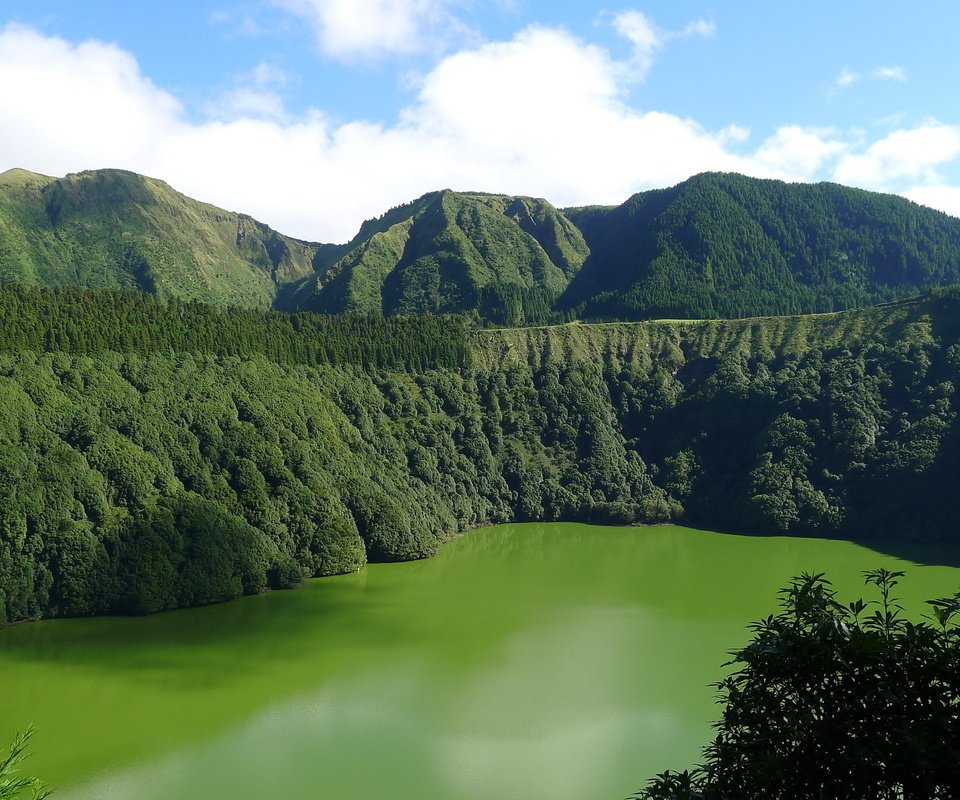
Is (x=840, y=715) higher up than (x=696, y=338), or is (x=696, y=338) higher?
(x=696, y=338)

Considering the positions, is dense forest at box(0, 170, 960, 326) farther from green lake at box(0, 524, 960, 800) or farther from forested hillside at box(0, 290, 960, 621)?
green lake at box(0, 524, 960, 800)

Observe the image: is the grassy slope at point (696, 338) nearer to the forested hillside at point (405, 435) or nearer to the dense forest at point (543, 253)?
the forested hillside at point (405, 435)

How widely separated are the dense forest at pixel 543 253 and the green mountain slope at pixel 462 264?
33 cm

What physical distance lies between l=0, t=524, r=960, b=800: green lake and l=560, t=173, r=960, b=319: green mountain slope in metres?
65.0

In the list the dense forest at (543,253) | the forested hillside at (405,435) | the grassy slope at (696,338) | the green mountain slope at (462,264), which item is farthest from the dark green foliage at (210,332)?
the green mountain slope at (462,264)

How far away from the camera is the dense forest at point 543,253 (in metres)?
125

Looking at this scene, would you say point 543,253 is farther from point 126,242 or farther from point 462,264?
point 126,242

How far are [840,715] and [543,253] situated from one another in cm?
14401

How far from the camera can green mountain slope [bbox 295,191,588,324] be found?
129 metres

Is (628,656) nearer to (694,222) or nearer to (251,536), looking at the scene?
(251,536)

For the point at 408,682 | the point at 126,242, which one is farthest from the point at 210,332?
the point at 126,242

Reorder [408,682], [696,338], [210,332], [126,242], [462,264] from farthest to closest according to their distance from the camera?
[126,242], [462,264], [696,338], [210,332], [408,682]

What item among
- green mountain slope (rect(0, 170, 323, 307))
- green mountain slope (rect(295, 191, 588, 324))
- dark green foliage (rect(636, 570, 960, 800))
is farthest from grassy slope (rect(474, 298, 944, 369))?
dark green foliage (rect(636, 570, 960, 800))

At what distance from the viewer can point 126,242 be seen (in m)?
148
